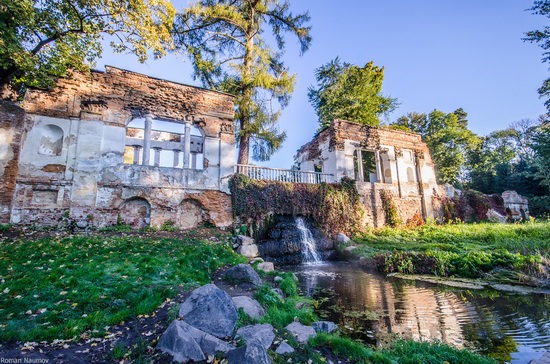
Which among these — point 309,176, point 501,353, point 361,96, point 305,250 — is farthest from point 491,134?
point 501,353

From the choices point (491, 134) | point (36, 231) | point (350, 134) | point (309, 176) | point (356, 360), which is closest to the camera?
point (356, 360)

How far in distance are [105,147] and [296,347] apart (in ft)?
39.2

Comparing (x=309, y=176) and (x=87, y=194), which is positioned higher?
(x=309, y=176)

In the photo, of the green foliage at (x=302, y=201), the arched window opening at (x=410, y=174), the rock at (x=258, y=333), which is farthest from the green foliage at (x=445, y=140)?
the rock at (x=258, y=333)

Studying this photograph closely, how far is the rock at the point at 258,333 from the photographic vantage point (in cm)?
322

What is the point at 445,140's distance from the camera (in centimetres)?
3172

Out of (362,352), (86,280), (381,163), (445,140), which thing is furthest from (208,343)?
(445,140)

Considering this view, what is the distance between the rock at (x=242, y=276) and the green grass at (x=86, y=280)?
566 mm

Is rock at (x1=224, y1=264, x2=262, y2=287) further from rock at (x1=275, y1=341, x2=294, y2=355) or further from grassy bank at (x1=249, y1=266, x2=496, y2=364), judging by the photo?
Answer: rock at (x1=275, y1=341, x2=294, y2=355)

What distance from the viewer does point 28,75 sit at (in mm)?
9828

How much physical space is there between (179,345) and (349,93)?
2490cm

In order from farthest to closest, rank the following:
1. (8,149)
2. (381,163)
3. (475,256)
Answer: (381,163) → (8,149) → (475,256)

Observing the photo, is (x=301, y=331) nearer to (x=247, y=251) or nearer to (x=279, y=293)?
(x=279, y=293)

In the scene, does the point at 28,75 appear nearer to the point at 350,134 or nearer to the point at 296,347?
the point at 296,347
